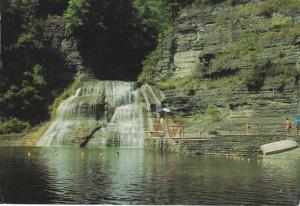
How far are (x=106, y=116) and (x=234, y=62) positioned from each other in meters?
7.10

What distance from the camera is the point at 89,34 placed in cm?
3731

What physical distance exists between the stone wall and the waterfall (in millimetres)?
2963

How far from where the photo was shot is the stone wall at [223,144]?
22.7 meters

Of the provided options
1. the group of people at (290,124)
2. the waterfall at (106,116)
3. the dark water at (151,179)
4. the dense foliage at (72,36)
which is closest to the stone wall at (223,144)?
the group of people at (290,124)

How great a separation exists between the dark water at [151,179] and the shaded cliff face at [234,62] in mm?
6618

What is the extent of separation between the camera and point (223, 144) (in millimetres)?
23312

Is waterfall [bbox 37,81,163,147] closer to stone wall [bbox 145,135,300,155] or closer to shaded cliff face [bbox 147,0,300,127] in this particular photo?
shaded cliff face [bbox 147,0,300,127]

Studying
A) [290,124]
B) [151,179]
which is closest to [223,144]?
[290,124]

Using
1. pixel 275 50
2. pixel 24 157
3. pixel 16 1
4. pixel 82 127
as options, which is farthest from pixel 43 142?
pixel 275 50

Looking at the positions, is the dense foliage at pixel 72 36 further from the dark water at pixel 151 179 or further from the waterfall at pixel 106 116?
the dark water at pixel 151 179

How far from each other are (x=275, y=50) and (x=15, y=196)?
1855 centimetres

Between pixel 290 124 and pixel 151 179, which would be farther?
pixel 290 124

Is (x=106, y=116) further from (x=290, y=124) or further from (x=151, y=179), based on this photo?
(x=151, y=179)

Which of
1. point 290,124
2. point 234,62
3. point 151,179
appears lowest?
point 151,179
